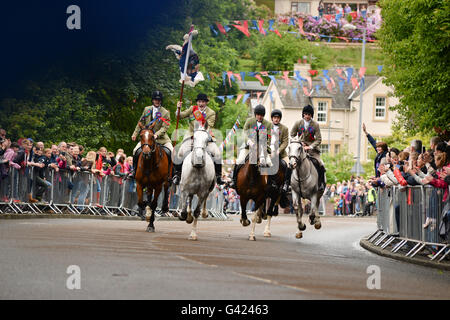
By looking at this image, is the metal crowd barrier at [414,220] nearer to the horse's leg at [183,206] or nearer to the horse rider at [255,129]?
the horse rider at [255,129]

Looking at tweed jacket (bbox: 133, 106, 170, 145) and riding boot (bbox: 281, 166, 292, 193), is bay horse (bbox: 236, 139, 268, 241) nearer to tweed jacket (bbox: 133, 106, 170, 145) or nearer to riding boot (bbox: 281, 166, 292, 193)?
riding boot (bbox: 281, 166, 292, 193)

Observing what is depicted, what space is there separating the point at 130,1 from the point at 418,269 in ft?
68.7

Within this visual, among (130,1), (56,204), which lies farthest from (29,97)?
(56,204)

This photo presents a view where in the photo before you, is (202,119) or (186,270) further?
(202,119)

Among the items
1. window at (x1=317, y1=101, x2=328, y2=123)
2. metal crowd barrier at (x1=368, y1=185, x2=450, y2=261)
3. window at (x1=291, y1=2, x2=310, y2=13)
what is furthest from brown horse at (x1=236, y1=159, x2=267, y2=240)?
window at (x1=291, y1=2, x2=310, y2=13)

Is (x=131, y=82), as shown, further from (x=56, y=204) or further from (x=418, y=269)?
(x=418, y=269)

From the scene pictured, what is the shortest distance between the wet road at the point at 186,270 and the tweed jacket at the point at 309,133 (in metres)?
3.66

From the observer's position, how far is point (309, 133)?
21.4 m

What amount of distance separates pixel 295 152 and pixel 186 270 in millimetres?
9285

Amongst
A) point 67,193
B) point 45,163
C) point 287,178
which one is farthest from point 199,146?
point 67,193

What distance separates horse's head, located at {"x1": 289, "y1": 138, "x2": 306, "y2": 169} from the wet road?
2.47 meters

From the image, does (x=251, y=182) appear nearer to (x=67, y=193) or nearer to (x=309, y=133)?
(x=309, y=133)

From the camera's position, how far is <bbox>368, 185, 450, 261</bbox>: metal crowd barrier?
16156mm

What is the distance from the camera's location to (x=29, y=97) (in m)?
35.3
